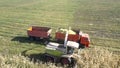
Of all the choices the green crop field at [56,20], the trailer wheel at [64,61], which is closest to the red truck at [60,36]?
the green crop field at [56,20]

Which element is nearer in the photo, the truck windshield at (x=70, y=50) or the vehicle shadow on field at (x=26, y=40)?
the truck windshield at (x=70, y=50)

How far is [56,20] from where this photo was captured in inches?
1167

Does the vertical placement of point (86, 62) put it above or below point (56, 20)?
below

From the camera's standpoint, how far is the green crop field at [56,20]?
69.2 feet

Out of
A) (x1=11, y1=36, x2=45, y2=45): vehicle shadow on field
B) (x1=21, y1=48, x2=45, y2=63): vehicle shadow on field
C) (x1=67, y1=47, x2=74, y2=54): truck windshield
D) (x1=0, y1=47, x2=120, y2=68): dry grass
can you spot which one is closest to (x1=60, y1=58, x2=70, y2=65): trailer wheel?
(x1=67, y1=47, x2=74, y2=54): truck windshield

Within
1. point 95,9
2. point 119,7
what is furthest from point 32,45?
point 119,7

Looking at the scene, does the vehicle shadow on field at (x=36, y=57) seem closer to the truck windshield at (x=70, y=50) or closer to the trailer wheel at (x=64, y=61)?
the trailer wheel at (x=64, y=61)

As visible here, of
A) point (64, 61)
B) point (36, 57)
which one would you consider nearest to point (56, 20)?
point (36, 57)

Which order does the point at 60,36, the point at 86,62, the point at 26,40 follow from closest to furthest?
the point at 86,62, the point at 60,36, the point at 26,40

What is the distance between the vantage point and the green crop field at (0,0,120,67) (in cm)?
2109

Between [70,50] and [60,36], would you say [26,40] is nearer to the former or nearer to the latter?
[60,36]

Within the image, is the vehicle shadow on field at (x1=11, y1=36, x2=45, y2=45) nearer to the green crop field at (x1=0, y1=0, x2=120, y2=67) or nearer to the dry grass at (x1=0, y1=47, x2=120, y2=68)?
the green crop field at (x1=0, y1=0, x2=120, y2=67)

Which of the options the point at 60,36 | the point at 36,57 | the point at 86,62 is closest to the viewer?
the point at 86,62

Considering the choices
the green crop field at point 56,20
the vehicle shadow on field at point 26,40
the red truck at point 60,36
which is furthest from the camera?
the vehicle shadow on field at point 26,40
